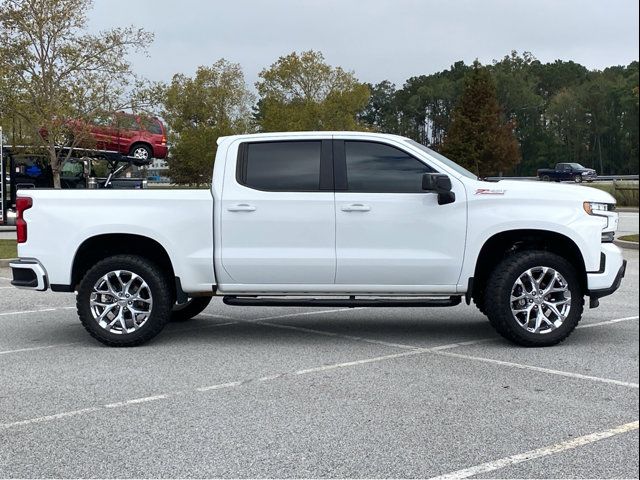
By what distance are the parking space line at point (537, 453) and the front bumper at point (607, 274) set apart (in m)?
2.37

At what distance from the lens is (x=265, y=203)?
22.8ft

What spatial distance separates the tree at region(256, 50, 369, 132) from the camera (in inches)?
1911

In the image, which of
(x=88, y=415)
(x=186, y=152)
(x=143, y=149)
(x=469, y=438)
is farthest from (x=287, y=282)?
(x=186, y=152)

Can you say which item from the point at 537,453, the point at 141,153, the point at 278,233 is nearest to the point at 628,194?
the point at 537,453

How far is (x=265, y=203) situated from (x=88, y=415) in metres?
2.73

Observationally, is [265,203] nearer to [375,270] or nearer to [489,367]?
[375,270]

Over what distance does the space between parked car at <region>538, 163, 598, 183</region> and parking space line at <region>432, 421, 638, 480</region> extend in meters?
1.63

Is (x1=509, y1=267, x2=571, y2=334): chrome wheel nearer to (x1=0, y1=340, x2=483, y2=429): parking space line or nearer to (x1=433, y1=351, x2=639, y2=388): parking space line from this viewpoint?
(x1=433, y1=351, x2=639, y2=388): parking space line

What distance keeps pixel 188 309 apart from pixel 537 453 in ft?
17.9

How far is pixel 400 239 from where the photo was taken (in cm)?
683

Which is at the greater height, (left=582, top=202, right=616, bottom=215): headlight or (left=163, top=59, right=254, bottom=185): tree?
(left=163, top=59, right=254, bottom=185): tree

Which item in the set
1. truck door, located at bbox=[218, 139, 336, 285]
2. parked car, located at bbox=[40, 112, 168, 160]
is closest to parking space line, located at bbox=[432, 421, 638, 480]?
truck door, located at bbox=[218, 139, 336, 285]

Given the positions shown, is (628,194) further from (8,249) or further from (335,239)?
(8,249)

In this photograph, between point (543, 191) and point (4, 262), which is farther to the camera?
point (4, 262)
